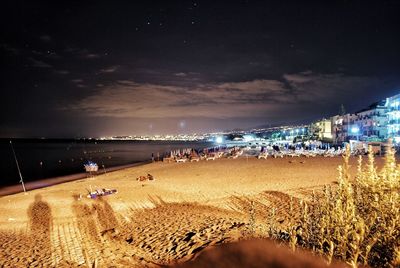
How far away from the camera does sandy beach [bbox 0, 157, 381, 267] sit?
888 centimetres

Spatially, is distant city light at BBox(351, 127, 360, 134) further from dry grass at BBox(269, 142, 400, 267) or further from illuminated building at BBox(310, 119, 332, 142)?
dry grass at BBox(269, 142, 400, 267)

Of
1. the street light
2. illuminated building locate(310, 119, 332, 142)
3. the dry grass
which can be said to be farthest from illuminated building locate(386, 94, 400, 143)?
the dry grass

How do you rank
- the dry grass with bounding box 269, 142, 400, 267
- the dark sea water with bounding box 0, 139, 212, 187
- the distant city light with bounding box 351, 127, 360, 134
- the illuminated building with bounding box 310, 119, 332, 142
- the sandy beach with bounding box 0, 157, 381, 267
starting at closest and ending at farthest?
the dry grass with bounding box 269, 142, 400, 267, the sandy beach with bounding box 0, 157, 381, 267, the dark sea water with bounding box 0, 139, 212, 187, the distant city light with bounding box 351, 127, 360, 134, the illuminated building with bounding box 310, 119, 332, 142

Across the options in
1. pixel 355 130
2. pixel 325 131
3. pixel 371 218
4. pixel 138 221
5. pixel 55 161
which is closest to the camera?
pixel 371 218

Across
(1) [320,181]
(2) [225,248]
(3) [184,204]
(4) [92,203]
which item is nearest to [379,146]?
(1) [320,181]

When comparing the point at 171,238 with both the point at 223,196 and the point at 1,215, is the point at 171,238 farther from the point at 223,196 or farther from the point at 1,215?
the point at 1,215

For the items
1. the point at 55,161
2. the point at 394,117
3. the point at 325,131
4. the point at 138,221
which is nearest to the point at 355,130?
the point at 394,117

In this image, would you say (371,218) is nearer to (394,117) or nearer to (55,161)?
(394,117)

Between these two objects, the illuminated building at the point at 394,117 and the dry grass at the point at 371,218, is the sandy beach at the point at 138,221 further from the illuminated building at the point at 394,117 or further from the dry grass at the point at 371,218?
the illuminated building at the point at 394,117

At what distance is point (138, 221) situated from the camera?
12.6 meters

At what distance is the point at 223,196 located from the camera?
16703 millimetres

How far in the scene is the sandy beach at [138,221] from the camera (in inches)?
349

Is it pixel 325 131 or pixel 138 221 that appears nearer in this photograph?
pixel 138 221

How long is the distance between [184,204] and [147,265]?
24.6 ft
